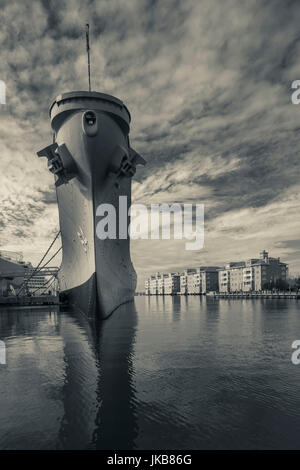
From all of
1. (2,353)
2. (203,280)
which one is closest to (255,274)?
(203,280)

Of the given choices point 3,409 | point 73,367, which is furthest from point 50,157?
point 3,409

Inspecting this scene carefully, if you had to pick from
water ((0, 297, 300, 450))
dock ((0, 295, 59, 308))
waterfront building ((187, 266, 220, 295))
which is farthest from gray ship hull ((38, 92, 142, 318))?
waterfront building ((187, 266, 220, 295))

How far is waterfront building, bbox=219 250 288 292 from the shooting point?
4844 inches

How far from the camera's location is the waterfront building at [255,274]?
123 m

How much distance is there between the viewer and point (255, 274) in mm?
126562

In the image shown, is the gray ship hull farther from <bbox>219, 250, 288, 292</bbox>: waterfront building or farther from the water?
<bbox>219, 250, 288, 292</bbox>: waterfront building

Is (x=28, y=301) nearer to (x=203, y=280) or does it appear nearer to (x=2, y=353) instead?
(x=2, y=353)

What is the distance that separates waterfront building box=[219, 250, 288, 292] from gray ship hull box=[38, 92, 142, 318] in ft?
327

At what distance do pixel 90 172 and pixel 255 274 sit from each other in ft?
380

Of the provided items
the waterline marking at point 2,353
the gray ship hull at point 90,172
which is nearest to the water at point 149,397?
the waterline marking at point 2,353
